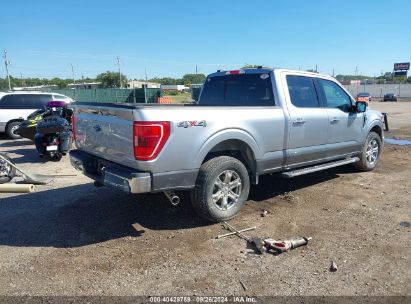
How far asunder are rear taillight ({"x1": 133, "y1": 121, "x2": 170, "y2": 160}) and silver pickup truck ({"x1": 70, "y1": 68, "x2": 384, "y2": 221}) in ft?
0.03

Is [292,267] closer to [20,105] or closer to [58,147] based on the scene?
[58,147]

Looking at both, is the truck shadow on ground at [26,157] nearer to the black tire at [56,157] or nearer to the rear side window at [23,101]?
the black tire at [56,157]

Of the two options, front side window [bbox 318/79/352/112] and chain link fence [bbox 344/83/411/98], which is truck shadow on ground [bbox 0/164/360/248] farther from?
chain link fence [bbox 344/83/411/98]

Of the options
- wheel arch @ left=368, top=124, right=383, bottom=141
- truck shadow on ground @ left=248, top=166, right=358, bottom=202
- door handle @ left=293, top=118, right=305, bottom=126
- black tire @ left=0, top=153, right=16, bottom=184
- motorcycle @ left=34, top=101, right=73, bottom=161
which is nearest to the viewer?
door handle @ left=293, top=118, right=305, bottom=126

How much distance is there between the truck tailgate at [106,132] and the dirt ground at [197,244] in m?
0.97

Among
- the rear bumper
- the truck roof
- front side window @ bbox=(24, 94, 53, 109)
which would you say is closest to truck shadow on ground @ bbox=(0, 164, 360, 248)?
the rear bumper

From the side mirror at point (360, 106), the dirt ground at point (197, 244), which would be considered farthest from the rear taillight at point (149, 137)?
the side mirror at point (360, 106)

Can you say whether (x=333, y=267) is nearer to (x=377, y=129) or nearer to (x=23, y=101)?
(x=377, y=129)

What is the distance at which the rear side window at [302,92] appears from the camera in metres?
5.65

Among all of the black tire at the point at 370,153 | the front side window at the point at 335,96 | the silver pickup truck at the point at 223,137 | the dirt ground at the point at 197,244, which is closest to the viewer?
the dirt ground at the point at 197,244

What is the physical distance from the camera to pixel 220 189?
4.79 meters

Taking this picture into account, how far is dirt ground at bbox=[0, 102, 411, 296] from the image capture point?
3447 mm

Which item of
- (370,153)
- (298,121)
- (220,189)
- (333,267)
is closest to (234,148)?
(220,189)

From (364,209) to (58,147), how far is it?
7.00 metres
